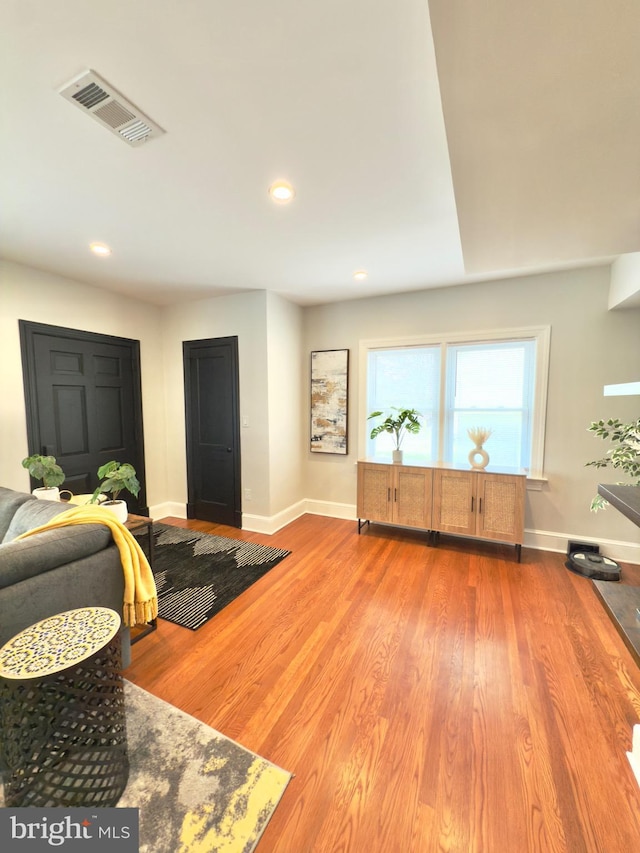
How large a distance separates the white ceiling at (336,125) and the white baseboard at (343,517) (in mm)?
2453

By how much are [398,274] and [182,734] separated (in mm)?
3507

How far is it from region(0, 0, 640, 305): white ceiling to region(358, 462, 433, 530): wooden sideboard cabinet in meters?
1.92

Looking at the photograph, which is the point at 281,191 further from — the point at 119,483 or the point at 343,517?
the point at 343,517

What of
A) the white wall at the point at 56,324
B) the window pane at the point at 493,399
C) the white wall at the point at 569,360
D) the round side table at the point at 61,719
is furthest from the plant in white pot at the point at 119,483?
the white wall at the point at 569,360

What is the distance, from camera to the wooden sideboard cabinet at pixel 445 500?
2943mm

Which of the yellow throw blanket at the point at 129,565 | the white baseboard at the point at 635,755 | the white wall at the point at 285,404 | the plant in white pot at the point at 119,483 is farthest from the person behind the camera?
the white wall at the point at 285,404

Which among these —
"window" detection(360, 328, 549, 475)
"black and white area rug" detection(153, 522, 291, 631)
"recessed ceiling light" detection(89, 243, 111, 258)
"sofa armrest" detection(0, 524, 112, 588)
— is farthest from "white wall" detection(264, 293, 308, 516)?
"sofa armrest" detection(0, 524, 112, 588)

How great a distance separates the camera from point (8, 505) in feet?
6.54

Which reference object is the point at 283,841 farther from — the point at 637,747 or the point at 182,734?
the point at 637,747

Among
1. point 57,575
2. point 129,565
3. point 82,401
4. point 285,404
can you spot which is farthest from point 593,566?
point 82,401

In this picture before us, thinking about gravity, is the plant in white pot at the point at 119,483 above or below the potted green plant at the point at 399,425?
below

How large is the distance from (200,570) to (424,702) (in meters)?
1.95

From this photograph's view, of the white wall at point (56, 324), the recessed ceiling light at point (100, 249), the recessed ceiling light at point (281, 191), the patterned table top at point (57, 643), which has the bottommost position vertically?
the patterned table top at point (57, 643)

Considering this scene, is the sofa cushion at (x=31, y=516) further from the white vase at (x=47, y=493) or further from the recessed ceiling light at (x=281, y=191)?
the recessed ceiling light at (x=281, y=191)
